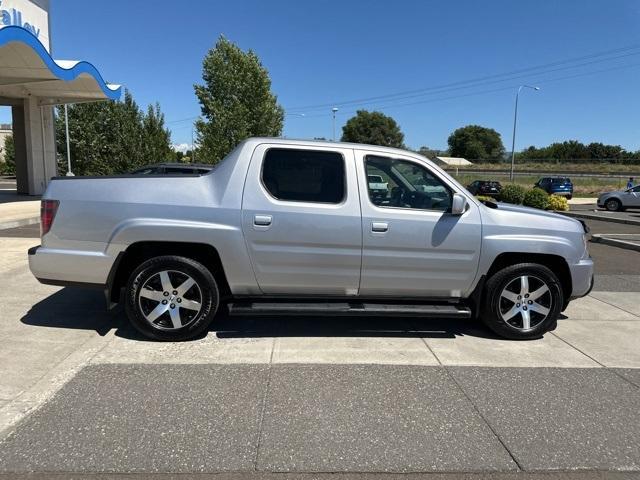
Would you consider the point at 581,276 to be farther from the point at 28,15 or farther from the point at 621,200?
the point at 621,200

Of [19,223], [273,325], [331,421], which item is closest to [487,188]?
[19,223]

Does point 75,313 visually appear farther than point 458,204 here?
Yes

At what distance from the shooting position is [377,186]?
4.87 m

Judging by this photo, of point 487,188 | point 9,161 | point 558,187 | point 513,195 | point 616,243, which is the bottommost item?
point 616,243

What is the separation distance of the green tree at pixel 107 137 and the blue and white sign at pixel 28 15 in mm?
8794

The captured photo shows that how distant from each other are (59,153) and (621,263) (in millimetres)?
30481

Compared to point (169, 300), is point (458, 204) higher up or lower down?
higher up

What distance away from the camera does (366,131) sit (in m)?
97.3

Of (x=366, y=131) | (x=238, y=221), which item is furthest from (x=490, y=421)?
(x=366, y=131)

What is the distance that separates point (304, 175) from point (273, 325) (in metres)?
1.64

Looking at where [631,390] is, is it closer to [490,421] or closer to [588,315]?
[490,421]

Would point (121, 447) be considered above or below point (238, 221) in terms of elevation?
below

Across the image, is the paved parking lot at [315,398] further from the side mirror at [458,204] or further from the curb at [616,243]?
the curb at [616,243]

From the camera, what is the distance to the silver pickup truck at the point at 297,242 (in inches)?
182
